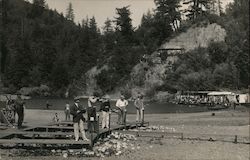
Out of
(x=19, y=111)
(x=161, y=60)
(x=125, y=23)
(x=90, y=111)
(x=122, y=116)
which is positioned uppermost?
(x=125, y=23)

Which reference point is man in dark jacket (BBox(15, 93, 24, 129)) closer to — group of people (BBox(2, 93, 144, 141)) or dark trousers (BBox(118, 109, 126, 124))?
group of people (BBox(2, 93, 144, 141))

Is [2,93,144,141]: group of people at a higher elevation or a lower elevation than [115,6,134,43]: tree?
lower

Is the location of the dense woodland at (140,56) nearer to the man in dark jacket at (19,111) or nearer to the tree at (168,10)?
the tree at (168,10)

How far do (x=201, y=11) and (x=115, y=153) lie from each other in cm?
13250

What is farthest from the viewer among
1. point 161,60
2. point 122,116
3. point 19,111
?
point 161,60

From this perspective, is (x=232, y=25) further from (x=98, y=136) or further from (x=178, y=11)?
(x=98, y=136)

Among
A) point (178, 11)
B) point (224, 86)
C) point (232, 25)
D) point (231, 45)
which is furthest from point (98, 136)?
point (178, 11)

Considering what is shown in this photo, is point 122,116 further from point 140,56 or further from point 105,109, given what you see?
point 140,56

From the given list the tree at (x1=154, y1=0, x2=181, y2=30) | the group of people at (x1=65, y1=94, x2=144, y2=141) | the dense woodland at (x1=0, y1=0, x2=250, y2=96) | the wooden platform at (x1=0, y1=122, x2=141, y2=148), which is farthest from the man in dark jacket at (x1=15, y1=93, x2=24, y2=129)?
the tree at (x1=154, y1=0, x2=181, y2=30)

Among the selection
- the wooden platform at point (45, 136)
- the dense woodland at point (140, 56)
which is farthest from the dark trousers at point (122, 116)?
the dense woodland at point (140, 56)

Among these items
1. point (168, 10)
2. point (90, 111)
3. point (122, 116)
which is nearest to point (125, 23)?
point (168, 10)

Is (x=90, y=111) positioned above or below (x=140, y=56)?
below

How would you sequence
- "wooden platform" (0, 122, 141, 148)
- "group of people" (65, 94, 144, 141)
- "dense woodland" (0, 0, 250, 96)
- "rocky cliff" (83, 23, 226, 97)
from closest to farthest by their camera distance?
"wooden platform" (0, 122, 141, 148) → "group of people" (65, 94, 144, 141) → "dense woodland" (0, 0, 250, 96) → "rocky cliff" (83, 23, 226, 97)

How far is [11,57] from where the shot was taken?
187 metres
